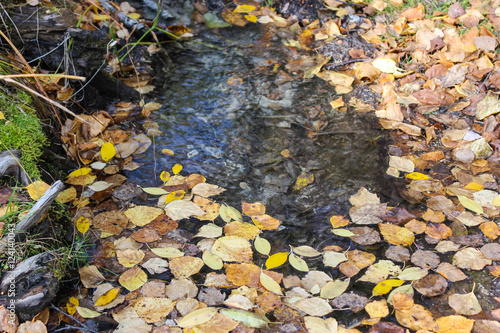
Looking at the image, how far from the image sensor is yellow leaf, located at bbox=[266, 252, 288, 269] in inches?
72.1

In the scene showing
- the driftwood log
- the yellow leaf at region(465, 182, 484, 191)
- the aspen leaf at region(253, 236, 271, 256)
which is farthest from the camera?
the yellow leaf at region(465, 182, 484, 191)

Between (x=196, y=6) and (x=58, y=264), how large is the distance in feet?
11.7

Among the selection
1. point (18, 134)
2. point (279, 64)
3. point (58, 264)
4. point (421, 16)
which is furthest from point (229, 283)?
point (421, 16)

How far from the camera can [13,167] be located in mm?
1822

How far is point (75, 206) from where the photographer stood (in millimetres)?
2123

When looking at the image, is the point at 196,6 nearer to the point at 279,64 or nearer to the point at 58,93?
the point at 279,64

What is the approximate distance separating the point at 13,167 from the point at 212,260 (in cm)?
111

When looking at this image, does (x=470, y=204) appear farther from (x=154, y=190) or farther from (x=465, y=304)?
(x=154, y=190)

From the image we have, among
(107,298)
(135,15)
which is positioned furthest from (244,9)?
(107,298)

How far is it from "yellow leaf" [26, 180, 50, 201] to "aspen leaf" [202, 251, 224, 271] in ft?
2.83

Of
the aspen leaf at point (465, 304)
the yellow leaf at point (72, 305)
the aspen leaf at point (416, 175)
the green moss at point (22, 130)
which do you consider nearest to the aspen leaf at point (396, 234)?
the aspen leaf at point (465, 304)

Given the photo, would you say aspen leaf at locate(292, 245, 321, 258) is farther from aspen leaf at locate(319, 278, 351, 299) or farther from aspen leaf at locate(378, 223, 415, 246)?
aspen leaf at locate(378, 223, 415, 246)

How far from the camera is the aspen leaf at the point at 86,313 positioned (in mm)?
1561

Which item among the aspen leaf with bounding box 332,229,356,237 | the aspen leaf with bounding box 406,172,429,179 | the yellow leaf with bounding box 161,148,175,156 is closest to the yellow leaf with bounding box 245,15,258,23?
the yellow leaf with bounding box 161,148,175,156
